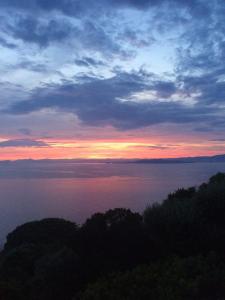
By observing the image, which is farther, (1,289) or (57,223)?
(57,223)

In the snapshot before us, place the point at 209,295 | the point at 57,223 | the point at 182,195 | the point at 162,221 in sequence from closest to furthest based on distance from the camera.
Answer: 1. the point at 209,295
2. the point at 162,221
3. the point at 182,195
4. the point at 57,223

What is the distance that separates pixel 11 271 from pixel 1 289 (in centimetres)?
784

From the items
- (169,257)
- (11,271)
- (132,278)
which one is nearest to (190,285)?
(132,278)

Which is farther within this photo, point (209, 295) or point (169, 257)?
point (169, 257)

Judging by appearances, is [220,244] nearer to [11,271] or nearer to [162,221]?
[162,221]

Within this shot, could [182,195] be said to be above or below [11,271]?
above

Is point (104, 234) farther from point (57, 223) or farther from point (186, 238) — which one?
point (57, 223)

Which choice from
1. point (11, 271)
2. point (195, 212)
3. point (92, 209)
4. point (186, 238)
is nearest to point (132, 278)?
point (186, 238)

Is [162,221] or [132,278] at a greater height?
[162,221]

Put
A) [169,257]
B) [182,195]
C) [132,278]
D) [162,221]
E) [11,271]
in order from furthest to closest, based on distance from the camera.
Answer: [182,195] → [11,271] → [162,221] → [169,257] → [132,278]

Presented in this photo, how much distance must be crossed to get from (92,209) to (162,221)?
46115 mm

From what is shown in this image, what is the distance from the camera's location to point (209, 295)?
324 inches

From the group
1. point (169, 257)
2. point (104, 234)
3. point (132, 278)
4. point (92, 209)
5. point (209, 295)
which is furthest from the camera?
point (92, 209)

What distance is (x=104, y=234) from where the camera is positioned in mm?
13844
